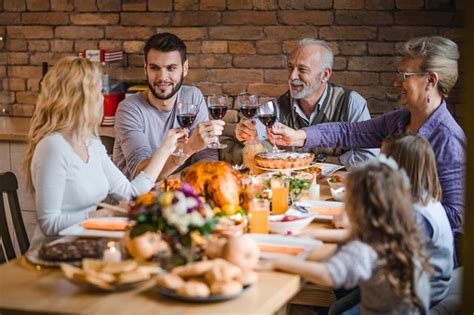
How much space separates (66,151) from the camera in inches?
107

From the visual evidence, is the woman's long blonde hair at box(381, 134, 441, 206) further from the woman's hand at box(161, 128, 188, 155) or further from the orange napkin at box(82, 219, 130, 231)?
the woman's hand at box(161, 128, 188, 155)

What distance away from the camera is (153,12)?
4969 millimetres

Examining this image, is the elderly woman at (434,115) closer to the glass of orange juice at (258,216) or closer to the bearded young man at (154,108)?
the bearded young man at (154,108)

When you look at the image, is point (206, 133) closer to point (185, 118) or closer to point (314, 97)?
point (185, 118)

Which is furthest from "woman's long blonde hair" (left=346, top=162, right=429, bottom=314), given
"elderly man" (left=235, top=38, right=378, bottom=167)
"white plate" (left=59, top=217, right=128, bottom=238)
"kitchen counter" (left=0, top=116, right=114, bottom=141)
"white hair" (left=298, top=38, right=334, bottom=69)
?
"kitchen counter" (left=0, top=116, right=114, bottom=141)

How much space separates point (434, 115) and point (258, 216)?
43.0 inches

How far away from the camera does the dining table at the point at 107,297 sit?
6.12 feet

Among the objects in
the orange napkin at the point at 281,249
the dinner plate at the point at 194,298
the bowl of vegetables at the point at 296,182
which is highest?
the bowl of vegetables at the point at 296,182

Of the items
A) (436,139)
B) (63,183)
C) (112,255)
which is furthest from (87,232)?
(436,139)

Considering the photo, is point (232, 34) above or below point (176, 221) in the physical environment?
above

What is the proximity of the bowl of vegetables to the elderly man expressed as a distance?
90 cm

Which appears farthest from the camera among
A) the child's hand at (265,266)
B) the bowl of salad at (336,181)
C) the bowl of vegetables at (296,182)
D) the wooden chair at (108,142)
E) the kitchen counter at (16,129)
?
the kitchen counter at (16,129)

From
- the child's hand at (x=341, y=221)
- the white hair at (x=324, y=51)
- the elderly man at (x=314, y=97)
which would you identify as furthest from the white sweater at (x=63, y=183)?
the white hair at (x=324, y=51)

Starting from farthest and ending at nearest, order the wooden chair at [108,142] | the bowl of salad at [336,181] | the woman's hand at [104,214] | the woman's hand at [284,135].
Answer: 1. the wooden chair at [108,142]
2. the woman's hand at [284,135]
3. the bowl of salad at [336,181]
4. the woman's hand at [104,214]
